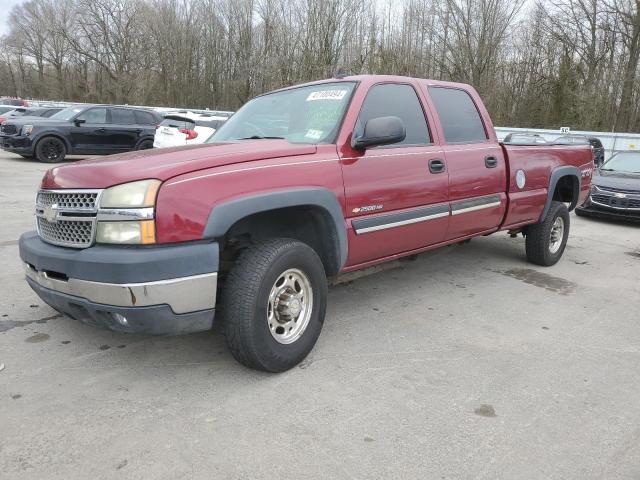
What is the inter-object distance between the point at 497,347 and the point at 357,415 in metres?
1.43

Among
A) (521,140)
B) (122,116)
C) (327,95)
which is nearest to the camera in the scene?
(327,95)

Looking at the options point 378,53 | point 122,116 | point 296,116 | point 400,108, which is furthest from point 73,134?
point 378,53

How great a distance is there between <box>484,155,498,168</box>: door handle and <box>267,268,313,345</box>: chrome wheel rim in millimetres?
2364

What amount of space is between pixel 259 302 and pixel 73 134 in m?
13.7

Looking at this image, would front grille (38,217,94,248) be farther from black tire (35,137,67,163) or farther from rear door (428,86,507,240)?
black tire (35,137,67,163)

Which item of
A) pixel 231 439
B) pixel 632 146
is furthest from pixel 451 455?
pixel 632 146

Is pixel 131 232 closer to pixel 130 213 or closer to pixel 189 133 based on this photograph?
pixel 130 213

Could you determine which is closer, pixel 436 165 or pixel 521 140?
pixel 436 165

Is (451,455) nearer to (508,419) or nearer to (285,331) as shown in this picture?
(508,419)

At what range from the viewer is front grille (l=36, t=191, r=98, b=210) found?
2.84 metres

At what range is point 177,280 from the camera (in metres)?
2.70

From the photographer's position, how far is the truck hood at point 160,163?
278 centimetres

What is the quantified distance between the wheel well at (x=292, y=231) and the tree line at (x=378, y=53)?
26610mm

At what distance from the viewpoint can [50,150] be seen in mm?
14836
